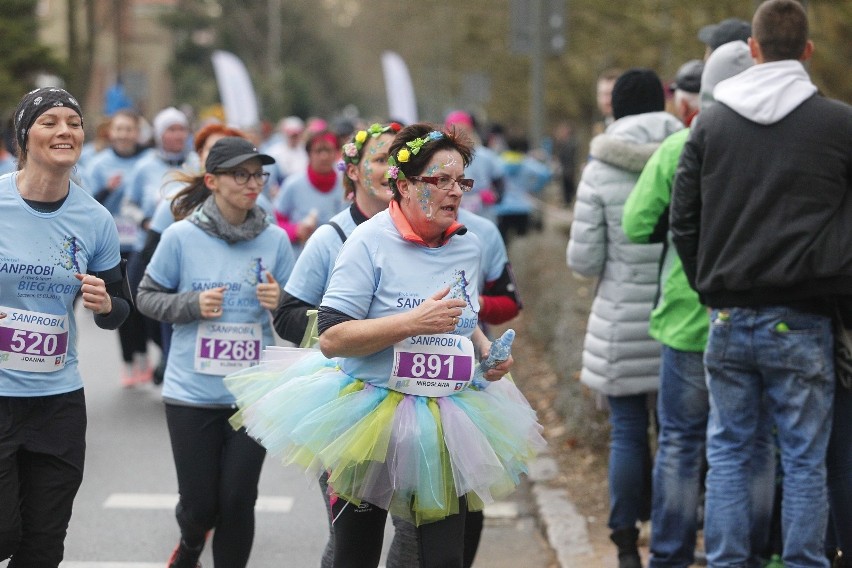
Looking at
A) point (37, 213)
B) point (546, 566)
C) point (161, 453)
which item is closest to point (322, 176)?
point (161, 453)

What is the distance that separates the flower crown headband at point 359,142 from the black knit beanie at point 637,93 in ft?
4.00

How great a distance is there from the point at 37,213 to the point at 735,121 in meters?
2.45

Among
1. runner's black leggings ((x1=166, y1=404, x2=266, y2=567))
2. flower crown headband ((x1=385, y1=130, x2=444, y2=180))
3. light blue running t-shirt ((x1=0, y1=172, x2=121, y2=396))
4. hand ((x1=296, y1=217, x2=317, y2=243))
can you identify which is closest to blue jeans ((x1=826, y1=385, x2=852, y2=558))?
flower crown headband ((x1=385, y1=130, x2=444, y2=180))

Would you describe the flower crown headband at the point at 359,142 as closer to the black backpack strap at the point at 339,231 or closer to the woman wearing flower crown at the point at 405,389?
the black backpack strap at the point at 339,231

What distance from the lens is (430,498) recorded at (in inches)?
169

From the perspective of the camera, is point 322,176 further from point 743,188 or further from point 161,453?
point 743,188

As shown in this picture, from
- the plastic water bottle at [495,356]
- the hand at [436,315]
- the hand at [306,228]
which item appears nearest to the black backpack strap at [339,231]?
the plastic water bottle at [495,356]

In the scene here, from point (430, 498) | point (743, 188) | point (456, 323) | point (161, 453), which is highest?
point (743, 188)

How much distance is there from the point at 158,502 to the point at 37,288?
3178mm

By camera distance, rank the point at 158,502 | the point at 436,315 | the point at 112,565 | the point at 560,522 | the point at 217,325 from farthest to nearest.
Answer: the point at 158,502 → the point at 560,522 → the point at 112,565 → the point at 217,325 → the point at 436,315

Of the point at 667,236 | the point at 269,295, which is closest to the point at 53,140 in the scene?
the point at 269,295

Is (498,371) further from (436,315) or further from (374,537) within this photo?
(374,537)

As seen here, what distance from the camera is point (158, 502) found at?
25.1ft

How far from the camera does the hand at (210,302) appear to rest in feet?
18.5
